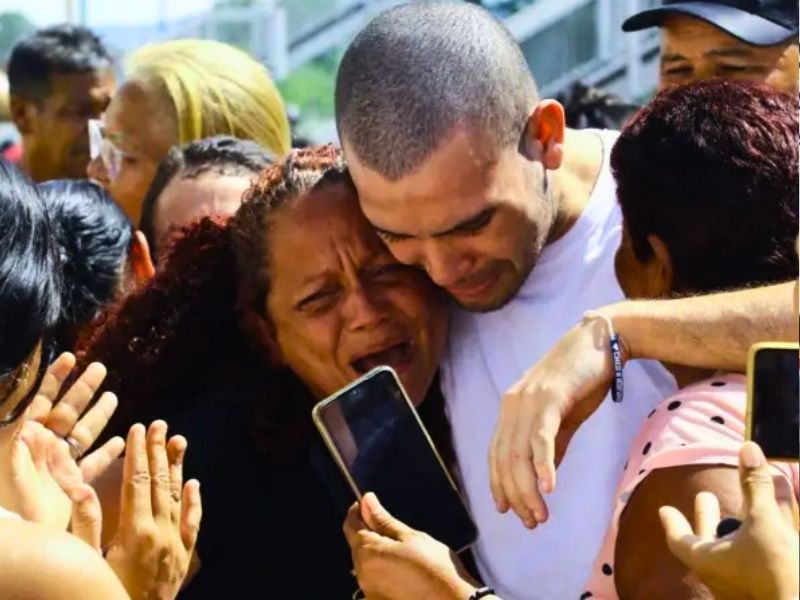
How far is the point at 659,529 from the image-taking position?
198cm

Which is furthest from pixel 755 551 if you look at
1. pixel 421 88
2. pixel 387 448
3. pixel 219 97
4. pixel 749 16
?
pixel 219 97

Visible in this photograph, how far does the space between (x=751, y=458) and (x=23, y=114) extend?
14.2 feet

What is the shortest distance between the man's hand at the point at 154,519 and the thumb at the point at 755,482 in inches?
39.3

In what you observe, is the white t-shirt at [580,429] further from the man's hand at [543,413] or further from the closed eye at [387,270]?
the man's hand at [543,413]

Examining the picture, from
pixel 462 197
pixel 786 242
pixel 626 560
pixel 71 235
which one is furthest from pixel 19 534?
pixel 71 235

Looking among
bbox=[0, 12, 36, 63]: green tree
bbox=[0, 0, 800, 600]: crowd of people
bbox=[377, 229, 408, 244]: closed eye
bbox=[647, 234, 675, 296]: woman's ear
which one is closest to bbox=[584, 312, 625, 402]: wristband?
bbox=[0, 0, 800, 600]: crowd of people

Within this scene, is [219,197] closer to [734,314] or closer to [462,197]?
[462,197]

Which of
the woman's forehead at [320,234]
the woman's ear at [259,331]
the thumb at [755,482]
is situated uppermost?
the thumb at [755,482]

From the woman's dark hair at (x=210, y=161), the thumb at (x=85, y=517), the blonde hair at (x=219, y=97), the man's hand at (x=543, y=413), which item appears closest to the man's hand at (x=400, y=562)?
the man's hand at (x=543, y=413)

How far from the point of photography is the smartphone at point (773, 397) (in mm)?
1602

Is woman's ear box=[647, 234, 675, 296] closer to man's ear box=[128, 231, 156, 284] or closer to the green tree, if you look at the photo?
man's ear box=[128, 231, 156, 284]

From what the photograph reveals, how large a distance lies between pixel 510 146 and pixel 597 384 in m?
0.50

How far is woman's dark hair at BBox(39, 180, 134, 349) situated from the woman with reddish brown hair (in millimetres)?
363

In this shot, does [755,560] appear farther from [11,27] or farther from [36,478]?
[11,27]
